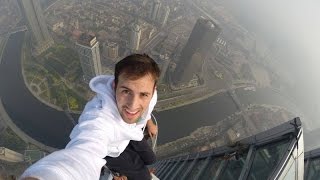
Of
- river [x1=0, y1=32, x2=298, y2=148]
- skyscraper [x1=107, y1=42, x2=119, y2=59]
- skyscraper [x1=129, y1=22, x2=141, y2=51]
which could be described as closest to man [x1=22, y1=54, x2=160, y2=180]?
river [x1=0, y1=32, x2=298, y2=148]

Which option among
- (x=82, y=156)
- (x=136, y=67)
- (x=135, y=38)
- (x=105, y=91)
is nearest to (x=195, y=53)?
(x=135, y=38)

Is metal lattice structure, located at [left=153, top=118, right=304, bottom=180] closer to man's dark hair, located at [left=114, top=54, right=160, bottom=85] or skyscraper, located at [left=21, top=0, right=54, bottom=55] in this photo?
man's dark hair, located at [left=114, top=54, right=160, bottom=85]

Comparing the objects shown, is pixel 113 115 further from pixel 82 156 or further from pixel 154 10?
pixel 154 10

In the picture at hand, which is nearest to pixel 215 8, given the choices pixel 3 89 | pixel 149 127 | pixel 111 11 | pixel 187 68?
pixel 111 11

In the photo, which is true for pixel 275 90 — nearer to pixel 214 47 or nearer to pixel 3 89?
pixel 214 47

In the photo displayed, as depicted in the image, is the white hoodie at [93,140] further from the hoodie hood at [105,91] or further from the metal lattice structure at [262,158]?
the metal lattice structure at [262,158]

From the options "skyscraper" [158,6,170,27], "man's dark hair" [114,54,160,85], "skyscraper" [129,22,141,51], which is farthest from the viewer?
"skyscraper" [158,6,170,27]

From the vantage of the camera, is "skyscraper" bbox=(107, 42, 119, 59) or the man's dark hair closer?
the man's dark hair
